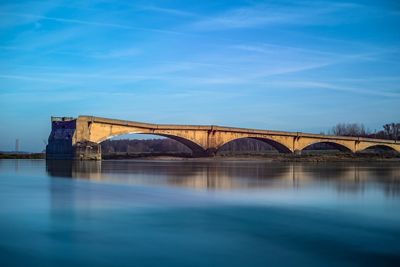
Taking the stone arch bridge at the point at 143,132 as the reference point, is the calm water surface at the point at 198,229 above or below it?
below

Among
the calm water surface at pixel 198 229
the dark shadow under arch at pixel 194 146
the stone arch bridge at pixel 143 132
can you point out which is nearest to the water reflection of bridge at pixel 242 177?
the calm water surface at pixel 198 229

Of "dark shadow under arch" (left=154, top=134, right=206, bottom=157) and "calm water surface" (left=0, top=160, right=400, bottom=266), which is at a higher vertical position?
"dark shadow under arch" (left=154, top=134, right=206, bottom=157)

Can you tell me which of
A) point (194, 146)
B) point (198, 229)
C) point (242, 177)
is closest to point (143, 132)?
point (194, 146)

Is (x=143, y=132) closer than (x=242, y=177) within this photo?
No

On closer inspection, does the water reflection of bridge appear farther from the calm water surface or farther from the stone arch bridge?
the stone arch bridge

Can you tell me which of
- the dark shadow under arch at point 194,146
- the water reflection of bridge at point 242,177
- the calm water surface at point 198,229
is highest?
the dark shadow under arch at point 194,146

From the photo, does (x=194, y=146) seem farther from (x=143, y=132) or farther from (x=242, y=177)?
(x=242, y=177)

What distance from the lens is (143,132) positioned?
61.9 meters

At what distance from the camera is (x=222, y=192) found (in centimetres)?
1731

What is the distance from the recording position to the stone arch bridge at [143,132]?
54.2 metres

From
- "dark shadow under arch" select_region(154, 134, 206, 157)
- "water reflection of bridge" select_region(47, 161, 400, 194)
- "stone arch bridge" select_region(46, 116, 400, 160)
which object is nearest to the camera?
"water reflection of bridge" select_region(47, 161, 400, 194)

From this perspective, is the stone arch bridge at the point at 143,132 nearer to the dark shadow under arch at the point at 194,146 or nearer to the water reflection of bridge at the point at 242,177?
the dark shadow under arch at the point at 194,146

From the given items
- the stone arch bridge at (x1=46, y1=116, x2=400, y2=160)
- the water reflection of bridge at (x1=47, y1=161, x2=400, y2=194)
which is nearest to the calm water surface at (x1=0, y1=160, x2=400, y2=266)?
the water reflection of bridge at (x1=47, y1=161, x2=400, y2=194)

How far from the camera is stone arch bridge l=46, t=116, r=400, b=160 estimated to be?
5425 centimetres
